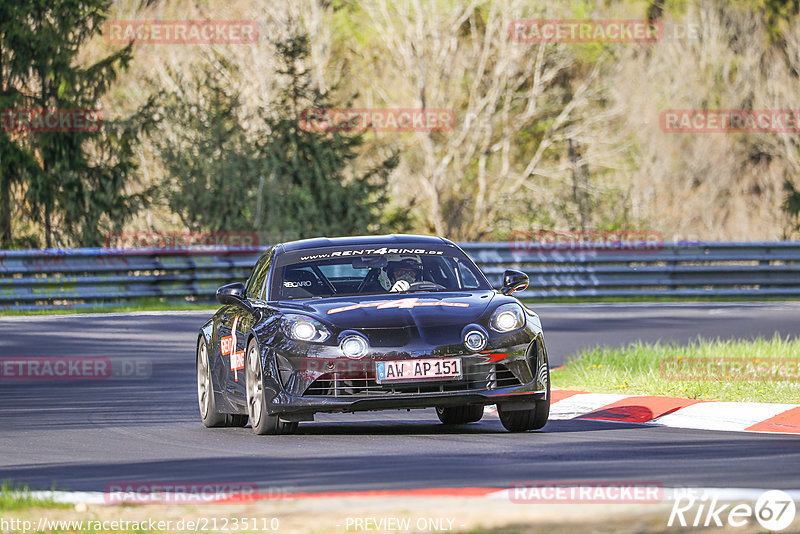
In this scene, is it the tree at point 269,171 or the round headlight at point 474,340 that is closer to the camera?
the round headlight at point 474,340

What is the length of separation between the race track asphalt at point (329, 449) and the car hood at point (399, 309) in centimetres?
76

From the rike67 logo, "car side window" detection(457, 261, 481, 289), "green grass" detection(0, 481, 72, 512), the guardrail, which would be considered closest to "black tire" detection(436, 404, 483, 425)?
"car side window" detection(457, 261, 481, 289)

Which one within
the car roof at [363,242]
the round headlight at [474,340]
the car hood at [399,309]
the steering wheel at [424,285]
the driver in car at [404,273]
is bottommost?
the round headlight at [474,340]

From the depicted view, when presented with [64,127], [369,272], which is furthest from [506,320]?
[64,127]

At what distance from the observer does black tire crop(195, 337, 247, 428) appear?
11367 millimetres

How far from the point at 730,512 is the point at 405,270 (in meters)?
5.33

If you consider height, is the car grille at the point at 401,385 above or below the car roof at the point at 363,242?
below

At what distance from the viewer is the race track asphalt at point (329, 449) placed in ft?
24.9

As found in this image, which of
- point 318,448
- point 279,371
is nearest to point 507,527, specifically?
point 318,448

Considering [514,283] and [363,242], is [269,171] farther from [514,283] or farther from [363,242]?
[514,283]

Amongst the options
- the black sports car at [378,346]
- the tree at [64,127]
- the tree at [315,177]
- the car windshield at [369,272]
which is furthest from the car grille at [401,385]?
the tree at [315,177]

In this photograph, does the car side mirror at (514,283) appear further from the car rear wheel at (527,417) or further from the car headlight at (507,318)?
the car rear wheel at (527,417)

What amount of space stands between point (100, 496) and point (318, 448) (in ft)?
7.85

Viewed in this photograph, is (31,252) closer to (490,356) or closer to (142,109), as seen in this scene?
(142,109)
